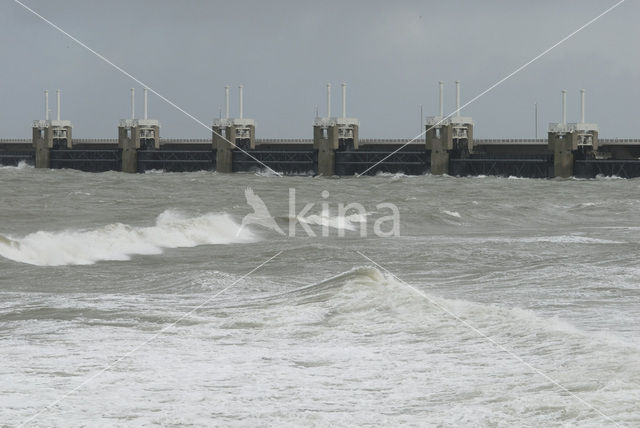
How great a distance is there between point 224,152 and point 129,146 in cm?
970

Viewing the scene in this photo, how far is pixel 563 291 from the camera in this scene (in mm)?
15656

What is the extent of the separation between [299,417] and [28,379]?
105 inches

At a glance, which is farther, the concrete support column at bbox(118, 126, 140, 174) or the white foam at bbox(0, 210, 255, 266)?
the concrete support column at bbox(118, 126, 140, 174)

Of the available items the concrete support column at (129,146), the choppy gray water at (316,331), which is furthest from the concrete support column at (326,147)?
the choppy gray water at (316,331)

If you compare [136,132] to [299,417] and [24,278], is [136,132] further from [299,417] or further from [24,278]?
[299,417]

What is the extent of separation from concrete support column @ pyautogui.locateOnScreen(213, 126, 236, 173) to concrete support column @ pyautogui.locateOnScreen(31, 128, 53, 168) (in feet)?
55.9

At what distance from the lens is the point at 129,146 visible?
93125 mm

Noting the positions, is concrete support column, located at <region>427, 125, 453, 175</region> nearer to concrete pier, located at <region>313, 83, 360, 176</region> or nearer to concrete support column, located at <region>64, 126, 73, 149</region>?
concrete pier, located at <region>313, 83, 360, 176</region>

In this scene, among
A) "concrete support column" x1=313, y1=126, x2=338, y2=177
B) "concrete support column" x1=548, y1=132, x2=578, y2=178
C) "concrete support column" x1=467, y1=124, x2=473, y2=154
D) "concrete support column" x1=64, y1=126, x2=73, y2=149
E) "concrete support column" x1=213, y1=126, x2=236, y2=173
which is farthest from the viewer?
"concrete support column" x1=64, y1=126, x2=73, y2=149

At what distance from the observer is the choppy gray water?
8469 mm

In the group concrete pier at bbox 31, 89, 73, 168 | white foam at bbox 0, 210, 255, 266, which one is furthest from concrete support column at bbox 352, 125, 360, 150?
white foam at bbox 0, 210, 255, 266

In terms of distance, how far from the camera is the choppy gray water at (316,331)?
8469 millimetres

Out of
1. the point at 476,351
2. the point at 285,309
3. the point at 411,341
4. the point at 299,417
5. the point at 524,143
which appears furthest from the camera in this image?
the point at 524,143

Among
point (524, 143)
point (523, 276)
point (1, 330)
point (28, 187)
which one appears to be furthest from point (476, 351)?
point (524, 143)
